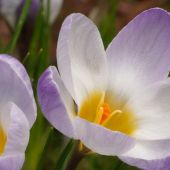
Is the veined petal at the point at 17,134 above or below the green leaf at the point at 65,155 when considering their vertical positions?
above

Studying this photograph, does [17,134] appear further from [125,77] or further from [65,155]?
[125,77]

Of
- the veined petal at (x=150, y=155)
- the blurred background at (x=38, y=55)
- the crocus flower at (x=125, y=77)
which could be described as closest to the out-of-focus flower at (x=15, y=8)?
the blurred background at (x=38, y=55)

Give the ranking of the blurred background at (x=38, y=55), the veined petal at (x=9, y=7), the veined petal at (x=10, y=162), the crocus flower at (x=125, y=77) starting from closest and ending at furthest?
1. the veined petal at (x=10, y=162)
2. the crocus flower at (x=125, y=77)
3. the blurred background at (x=38, y=55)
4. the veined petal at (x=9, y=7)

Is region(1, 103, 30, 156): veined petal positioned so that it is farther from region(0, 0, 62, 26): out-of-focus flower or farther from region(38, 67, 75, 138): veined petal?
region(0, 0, 62, 26): out-of-focus flower

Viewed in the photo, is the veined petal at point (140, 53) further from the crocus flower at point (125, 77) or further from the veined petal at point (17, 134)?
Answer: the veined petal at point (17, 134)

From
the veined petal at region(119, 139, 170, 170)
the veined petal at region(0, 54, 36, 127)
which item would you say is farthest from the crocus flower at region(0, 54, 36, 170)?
the veined petal at region(119, 139, 170, 170)

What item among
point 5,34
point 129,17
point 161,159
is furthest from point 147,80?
point 129,17

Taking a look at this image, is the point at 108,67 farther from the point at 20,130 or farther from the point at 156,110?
the point at 20,130
